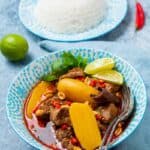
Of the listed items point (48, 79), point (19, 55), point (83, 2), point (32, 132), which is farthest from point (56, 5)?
point (32, 132)

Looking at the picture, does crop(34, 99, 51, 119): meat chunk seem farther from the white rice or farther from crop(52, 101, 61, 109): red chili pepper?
the white rice

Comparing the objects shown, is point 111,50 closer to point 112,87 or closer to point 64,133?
point 112,87

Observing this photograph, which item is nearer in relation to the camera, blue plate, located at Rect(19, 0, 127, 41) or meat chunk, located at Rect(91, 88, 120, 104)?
meat chunk, located at Rect(91, 88, 120, 104)

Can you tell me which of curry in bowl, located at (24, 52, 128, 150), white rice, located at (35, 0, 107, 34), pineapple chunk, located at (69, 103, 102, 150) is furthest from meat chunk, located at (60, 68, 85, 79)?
white rice, located at (35, 0, 107, 34)

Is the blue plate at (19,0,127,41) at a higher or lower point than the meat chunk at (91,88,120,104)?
higher

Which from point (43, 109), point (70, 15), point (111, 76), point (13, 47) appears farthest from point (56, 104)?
point (70, 15)
